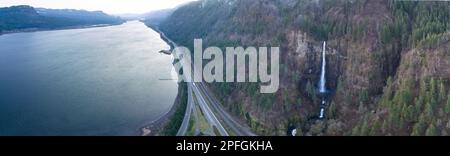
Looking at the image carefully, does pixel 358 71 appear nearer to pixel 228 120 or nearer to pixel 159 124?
pixel 228 120

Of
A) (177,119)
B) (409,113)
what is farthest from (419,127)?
(177,119)

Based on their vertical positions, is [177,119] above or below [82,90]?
below

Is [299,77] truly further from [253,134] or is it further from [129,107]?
[129,107]

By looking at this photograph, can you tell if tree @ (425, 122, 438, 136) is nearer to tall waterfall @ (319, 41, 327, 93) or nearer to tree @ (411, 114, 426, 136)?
tree @ (411, 114, 426, 136)

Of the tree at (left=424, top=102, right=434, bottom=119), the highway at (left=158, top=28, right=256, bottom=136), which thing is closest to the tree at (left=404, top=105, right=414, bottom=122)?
the tree at (left=424, top=102, right=434, bottom=119)

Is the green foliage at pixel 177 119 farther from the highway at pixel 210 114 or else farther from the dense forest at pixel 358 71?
the dense forest at pixel 358 71
